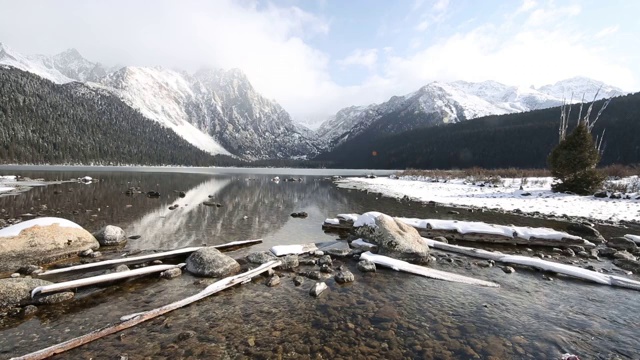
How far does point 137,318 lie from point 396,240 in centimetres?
1118

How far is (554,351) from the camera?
289 inches

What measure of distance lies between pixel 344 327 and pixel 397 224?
8.76 metres

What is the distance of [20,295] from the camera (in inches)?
342

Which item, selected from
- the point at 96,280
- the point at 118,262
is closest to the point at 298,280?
the point at 96,280

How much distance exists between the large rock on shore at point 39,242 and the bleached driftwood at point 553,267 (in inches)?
734

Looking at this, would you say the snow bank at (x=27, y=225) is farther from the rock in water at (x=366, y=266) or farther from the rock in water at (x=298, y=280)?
the rock in water at (x=366, y=266)

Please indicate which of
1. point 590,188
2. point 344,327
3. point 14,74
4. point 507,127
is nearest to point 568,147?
point 590,188

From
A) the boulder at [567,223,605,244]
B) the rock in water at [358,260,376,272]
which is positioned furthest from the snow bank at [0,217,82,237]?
the boulder at [567,223,605,244]

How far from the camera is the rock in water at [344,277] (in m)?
11.6

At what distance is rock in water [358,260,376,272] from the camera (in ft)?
42.4

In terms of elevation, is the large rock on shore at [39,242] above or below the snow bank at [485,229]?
above

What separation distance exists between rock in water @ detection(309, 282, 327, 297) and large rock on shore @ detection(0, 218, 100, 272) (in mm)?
11380

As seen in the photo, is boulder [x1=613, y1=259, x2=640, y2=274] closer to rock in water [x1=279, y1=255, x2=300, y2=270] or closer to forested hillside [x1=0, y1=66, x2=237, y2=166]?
rock in water [x1=279, y1=255, x2=300, y2=270]

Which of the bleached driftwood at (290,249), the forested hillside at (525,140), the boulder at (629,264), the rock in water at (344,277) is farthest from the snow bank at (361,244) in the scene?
the forested hillside at (525,140)
